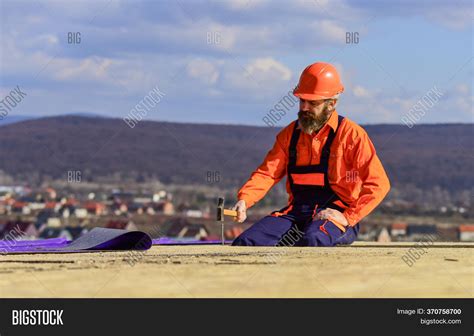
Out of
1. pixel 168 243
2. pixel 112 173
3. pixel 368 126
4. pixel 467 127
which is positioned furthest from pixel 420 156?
pixel 168 243

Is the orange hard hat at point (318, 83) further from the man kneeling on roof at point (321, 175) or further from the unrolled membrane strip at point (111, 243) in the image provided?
the unrolled membrane strip at point (111, 243)

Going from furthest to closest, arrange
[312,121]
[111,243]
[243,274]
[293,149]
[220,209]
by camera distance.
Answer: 1. [293,149]
2. [312,121]
3. [220,209]
4. [111,243]
5. [243,274]

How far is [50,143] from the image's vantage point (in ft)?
474

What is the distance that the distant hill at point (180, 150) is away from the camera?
4796 inches

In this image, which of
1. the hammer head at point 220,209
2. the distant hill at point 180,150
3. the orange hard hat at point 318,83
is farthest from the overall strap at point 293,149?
the distant hill at point 180,150

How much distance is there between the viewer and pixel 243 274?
8.35 meters

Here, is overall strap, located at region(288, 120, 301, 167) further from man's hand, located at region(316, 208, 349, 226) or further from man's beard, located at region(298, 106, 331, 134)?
man's hand, located at region(316, 208, 349, 226)

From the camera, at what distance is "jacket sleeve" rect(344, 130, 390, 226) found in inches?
460

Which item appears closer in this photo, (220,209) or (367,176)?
(220,209)

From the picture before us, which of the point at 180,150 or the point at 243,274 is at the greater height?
the point at 243,274

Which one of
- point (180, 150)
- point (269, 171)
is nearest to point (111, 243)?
point (269, 171)

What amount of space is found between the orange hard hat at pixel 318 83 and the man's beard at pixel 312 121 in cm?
18

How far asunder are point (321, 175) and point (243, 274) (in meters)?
3.77

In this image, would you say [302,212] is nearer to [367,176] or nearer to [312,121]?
[367,176]
